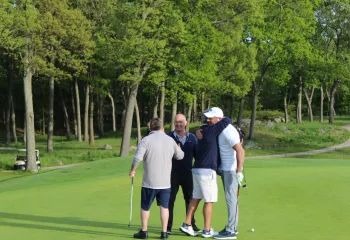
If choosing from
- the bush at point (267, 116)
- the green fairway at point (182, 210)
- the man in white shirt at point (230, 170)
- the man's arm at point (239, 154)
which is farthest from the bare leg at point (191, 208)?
the bush at point (267, 116)

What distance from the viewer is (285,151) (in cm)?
4912

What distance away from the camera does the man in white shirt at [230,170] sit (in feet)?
27.9

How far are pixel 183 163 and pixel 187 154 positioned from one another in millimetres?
203

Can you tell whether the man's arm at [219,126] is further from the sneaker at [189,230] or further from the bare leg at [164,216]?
the sneaker at [189,230]

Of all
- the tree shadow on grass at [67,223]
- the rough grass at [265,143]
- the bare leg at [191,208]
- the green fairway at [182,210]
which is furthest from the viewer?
the rough grass at [265,143]

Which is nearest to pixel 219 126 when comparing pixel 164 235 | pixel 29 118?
pixel 164 235

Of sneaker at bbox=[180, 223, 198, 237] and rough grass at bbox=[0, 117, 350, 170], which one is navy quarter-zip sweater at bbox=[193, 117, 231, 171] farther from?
rough grass at bbox=[0, 117, 350, 170]

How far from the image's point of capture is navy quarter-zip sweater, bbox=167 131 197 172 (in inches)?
360

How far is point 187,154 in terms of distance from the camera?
9172mm

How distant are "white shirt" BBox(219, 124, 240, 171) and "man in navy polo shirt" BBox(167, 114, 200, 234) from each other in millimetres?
627

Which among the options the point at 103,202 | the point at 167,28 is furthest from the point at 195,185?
the point at 167,28

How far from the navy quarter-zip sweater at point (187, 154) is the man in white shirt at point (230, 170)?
0.65 m

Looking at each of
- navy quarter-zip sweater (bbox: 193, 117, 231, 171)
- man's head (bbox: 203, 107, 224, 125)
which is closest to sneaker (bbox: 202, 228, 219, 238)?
navy quarter-zip sweater (bbox: 193, 117, 231, 171)

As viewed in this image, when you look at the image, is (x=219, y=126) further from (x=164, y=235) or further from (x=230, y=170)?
(x=164, y=235)
